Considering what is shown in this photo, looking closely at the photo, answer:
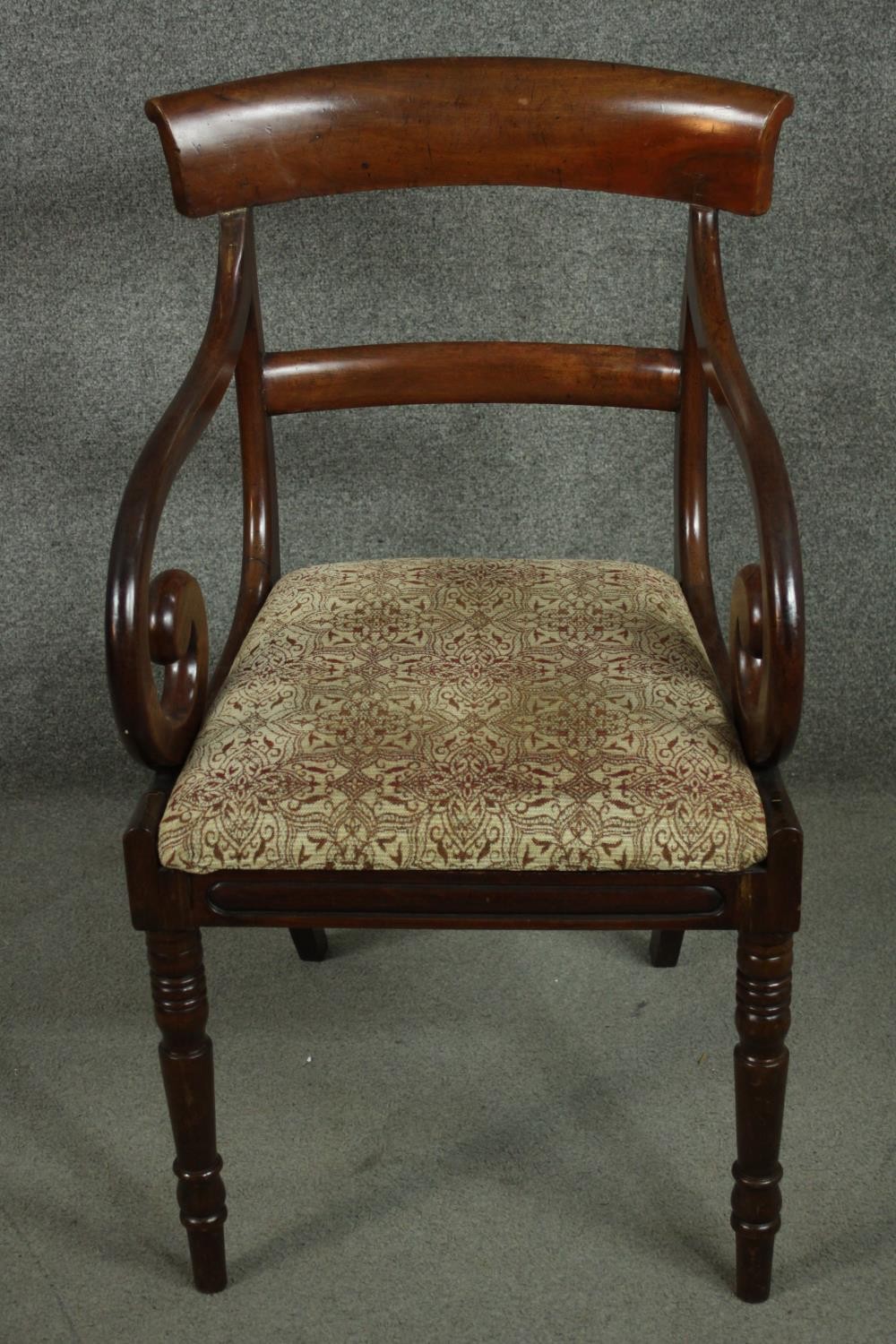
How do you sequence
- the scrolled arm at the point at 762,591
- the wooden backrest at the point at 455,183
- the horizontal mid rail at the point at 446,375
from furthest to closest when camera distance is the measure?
the horizontal mid rail at the point at 446,375
the wooden backrest at the point at 455,183
the scrolled arm at the point at 762,591

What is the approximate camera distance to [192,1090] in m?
1.06

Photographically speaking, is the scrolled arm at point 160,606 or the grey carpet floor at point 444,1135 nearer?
the scrolled arm at point 160,606

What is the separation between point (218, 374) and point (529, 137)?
0.99 ft

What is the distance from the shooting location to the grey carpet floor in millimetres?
1133

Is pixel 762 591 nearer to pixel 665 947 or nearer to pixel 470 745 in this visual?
pixel 470 745

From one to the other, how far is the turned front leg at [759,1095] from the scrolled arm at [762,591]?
0.13 meters

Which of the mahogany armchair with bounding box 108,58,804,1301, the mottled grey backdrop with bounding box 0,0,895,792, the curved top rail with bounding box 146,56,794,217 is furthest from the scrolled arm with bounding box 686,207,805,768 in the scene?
the mottled grey backdrop with bounding box 0,0,895,792

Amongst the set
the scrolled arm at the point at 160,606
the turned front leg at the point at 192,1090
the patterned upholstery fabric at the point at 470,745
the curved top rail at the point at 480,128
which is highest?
the curved top rail at the point at 480,128

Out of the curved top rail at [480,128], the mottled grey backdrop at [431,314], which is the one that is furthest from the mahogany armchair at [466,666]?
the mottled grey backdrop at [431,314]

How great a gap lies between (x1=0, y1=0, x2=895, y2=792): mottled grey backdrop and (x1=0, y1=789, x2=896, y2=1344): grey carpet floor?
35 centimetres

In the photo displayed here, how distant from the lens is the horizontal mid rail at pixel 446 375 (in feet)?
4.16

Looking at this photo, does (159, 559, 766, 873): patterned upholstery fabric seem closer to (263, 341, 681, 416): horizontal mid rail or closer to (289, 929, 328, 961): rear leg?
(263, 341, 681, 416): horizontal mid rail

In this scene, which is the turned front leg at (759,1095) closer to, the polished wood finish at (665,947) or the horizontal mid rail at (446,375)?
the polished wood finish at (665,947)

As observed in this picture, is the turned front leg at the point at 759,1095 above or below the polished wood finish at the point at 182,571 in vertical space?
below
